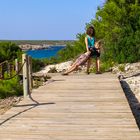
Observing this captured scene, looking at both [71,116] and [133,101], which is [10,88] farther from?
[71,116]

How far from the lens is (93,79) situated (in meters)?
15.7

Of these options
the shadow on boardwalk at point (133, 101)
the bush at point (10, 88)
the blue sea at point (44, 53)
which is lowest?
the shadow on boardwalk at point (133, 101)

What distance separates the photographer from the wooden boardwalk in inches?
314

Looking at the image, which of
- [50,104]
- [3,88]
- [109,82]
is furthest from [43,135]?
[3,88]

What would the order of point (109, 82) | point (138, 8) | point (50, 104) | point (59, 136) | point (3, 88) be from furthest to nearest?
1. point (138, 8)
2. point (3, 88)
3. point (109, 82)
4. point (50, 104)
5. point (59, 136)

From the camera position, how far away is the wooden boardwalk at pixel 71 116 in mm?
7987

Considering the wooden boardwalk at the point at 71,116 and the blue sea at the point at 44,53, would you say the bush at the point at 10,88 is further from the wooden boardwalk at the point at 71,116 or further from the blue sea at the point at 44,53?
the blue sea at the point at 44,53

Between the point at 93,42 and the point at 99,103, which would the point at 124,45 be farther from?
the point at 99,103

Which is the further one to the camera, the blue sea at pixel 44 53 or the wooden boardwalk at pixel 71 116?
the blue sea at pixel 44 53

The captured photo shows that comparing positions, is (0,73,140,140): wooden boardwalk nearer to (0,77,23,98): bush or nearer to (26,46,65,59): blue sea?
(0,77,23,98): bush

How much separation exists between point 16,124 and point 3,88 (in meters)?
7.59

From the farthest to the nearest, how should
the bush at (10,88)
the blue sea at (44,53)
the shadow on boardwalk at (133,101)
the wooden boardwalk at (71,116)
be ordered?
the blue sea at (44,53) < the bush at (10,88) < the shadow on boardwalk at (133,101) < the wooden boardwalk at (71,116)

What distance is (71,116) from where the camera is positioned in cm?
945

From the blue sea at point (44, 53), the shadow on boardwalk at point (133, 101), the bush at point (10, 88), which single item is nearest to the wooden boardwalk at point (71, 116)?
the shadow on boardwalk at point (133, 101)
